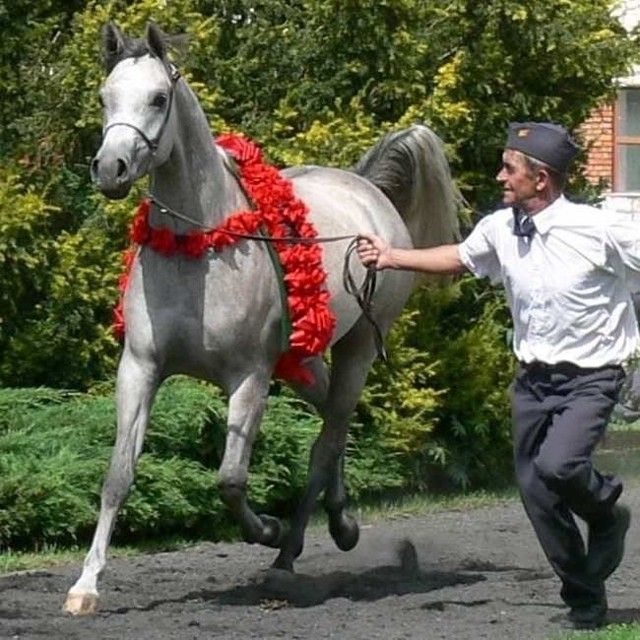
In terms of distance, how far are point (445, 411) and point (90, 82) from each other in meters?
3.15

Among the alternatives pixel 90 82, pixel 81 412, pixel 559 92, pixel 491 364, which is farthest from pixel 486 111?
pixel 81 412

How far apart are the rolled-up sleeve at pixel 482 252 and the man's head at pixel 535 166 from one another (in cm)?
19

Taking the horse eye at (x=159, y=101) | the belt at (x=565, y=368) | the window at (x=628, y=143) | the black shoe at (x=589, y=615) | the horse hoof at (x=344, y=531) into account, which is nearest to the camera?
the belt at (x=565, y=368)

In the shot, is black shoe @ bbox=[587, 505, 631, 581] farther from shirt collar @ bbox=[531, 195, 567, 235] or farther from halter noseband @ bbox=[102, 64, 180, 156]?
halter noseband @ bbox=[102, 64, 180, 156]

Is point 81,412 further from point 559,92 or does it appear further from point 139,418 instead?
point 559,92

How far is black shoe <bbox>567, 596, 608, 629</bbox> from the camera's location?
7.18m

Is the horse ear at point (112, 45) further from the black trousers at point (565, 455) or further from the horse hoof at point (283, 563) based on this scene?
the horse hoof at point (283, 563)

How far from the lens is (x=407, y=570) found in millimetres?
9156

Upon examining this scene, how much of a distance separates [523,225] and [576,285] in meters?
0.33

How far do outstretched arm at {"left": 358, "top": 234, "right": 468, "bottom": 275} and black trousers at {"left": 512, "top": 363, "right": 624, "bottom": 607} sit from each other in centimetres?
53

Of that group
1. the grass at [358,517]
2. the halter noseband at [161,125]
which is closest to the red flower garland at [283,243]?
the halter noseband at [161,125]

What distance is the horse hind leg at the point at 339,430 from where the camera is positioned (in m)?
9.14

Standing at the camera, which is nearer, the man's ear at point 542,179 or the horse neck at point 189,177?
the man's ear at point 542,179

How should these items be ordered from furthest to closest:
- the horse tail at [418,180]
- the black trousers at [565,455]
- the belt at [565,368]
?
the horse tail at [418,180], the belt at [565,368], the black trousers at [565,455]
